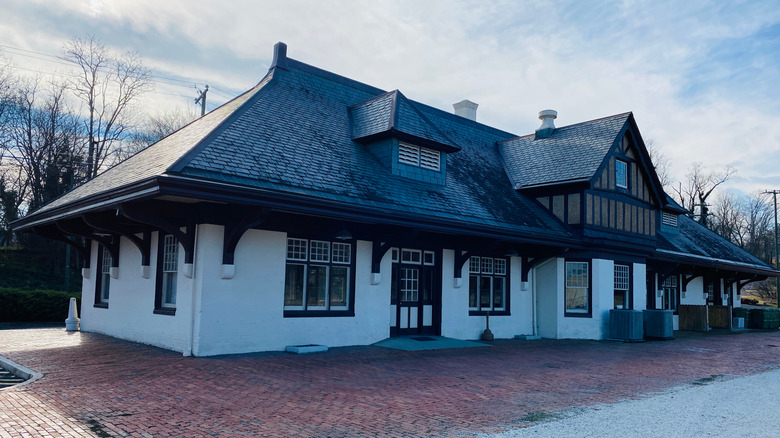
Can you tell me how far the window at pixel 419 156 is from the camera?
1553cm

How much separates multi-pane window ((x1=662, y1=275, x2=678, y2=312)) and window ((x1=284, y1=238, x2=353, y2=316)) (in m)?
16.7

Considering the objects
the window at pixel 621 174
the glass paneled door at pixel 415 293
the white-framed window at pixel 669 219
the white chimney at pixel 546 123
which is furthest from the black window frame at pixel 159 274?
the white-framed window at pixel 669 219

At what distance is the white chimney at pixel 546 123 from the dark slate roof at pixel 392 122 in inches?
Result: 279

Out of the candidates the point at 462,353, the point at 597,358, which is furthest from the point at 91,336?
the point at 597,358

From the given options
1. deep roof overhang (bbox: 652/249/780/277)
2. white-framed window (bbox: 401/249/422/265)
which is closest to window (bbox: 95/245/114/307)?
white-framed window (bbox: 401/249/422/265)

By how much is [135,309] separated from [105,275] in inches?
125

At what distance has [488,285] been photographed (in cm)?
1717

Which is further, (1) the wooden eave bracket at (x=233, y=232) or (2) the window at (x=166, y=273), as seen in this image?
(2) the window at (x=166, y=273)

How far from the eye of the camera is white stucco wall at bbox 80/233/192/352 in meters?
11.3

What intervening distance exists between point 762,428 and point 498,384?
3720mm

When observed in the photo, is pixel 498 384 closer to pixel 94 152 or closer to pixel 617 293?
pixel 617 293

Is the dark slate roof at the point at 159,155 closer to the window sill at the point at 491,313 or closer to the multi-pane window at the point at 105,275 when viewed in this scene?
the multi-pane window at the point at 105,275

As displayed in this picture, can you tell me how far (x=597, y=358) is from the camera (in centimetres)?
1359

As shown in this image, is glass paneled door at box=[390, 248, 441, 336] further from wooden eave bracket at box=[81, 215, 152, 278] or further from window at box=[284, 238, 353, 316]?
wooden eave bracket at box=[81, 215, 152, 278]
